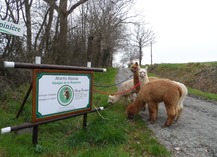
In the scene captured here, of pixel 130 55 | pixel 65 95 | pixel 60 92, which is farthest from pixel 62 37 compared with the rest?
→ pixel 130 55

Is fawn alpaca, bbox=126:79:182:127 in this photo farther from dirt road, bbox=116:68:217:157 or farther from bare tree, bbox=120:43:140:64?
bare tree, bbox=120:43:140:64

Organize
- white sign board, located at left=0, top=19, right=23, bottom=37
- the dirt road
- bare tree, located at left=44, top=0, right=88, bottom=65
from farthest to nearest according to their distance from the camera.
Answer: bare tree, located at left=44, top=0, right=88, bottom=65 < the dirt road < white sign board, located at left=0, top=19, right=23, bottom=37

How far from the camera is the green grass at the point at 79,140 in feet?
13.3

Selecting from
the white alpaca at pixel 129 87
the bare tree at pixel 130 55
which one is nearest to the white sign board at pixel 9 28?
the white alpaca at pixel 129 87

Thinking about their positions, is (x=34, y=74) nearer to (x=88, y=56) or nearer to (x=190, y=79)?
(x=88, y=56)

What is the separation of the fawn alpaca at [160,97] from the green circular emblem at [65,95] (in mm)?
2573

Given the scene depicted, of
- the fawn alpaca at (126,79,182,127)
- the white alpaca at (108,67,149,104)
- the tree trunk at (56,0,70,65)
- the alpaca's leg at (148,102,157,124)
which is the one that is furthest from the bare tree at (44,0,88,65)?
the alpaca's leg at (148,102,157,124)

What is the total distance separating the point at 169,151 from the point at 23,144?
9.80 feet

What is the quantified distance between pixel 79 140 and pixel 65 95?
103 centimetres

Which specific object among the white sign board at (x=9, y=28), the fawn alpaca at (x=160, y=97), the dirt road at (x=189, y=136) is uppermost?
the white sign board at (x=9, y=28)

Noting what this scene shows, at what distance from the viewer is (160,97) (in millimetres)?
6344

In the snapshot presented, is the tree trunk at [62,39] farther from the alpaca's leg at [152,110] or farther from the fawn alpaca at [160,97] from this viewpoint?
the alpaca's leg at [152,110]

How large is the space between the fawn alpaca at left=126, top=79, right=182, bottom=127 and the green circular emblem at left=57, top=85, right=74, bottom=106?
2.57 meters

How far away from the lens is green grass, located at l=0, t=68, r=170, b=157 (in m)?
4.04
